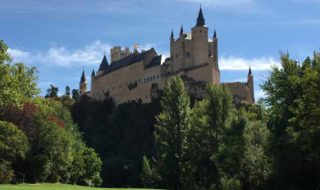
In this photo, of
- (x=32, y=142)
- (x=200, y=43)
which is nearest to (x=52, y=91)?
(x=200, y=43)

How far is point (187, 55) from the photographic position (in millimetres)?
114125

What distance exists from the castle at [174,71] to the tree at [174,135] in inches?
2047

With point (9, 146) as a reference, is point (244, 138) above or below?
above

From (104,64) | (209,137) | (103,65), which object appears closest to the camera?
(209,137)

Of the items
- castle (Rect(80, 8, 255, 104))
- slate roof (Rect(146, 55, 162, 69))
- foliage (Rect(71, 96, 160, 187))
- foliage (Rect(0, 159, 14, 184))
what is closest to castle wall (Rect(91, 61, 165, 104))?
castle (Rect(80, 8, 255, 104))

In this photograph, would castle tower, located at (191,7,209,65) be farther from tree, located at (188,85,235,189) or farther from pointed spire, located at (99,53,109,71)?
tree, located at (188,85,235,189)

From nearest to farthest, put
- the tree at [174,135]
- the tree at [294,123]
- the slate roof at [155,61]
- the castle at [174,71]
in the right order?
the tree at [294,123] → the tree at [174,135] → the castle at [174,71] → the slate roof at [155,61]

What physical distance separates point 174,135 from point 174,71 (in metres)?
64.9

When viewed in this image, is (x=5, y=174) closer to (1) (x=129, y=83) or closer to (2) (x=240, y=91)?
(2) (x=240, y=91)

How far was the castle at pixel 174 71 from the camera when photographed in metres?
109

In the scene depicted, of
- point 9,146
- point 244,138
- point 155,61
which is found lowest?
point 9,146

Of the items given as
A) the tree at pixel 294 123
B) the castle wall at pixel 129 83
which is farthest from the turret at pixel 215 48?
the tree at pixel 294 123

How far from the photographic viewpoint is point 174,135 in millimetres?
50875

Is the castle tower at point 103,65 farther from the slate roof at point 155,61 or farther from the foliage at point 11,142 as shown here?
the foliage at point 11,142
